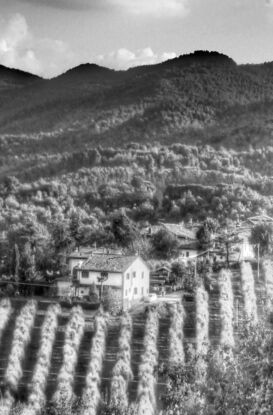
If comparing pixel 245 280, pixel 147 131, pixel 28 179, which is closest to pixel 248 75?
pixel 147 131

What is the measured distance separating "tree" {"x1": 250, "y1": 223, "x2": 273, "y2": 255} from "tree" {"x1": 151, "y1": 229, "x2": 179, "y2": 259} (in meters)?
4.16

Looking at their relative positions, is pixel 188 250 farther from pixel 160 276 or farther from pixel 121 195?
pixel 121 195

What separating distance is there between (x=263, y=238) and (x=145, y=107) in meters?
63.4

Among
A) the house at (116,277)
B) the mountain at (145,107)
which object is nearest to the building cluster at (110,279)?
the house at (116,277)

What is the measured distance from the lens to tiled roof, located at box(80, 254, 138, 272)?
137ft

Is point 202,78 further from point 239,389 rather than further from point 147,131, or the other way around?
point 239,389

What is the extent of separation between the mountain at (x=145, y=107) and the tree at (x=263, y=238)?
144ft

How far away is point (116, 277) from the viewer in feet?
137

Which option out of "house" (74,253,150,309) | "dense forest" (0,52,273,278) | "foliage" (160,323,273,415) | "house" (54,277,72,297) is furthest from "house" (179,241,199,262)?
"foliage" (160,323,273,415)

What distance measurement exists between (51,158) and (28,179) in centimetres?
971

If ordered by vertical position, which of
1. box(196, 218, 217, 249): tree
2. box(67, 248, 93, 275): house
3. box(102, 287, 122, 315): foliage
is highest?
box(196, 218, 217, 249): tree

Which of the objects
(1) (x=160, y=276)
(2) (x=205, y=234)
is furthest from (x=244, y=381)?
(2) (x=205, y=234)

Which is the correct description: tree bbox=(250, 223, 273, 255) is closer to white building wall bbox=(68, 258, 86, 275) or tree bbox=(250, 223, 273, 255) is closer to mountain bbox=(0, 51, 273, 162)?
white building wall bbox=(68, 258, 86, 275)

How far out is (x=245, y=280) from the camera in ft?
141
